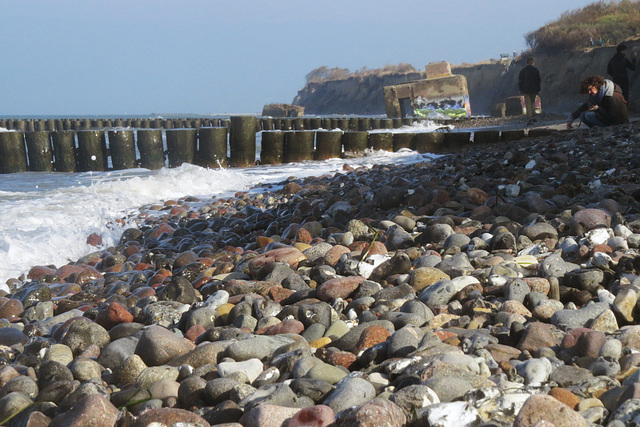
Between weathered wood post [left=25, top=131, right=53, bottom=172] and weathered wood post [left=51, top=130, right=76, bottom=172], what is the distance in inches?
5.8

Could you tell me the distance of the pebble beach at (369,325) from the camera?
5.92ft

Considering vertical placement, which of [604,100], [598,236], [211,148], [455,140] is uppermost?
[604,100]

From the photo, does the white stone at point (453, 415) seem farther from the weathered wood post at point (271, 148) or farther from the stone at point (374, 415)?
the weathered wood post at point (271, 148)

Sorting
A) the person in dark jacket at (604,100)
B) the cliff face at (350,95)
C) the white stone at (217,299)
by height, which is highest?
the cliff face at (350,95)

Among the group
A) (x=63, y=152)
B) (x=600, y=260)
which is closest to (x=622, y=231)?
(x=600, y=260)

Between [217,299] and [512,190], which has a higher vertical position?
[512,190]

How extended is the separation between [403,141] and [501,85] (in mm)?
37572

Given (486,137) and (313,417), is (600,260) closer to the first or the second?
(313,417)

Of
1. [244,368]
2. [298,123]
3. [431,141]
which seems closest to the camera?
[244,368]

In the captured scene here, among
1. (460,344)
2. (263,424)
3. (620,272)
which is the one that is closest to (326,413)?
(263,424)

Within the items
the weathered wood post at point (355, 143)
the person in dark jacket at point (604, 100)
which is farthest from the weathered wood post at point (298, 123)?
the person in dark jacket at point (604, 100)

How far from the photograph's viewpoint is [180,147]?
1309 cm

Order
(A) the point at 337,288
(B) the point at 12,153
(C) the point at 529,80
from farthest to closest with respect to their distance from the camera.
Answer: (C) the point at 529,80
(B) the point at 12,153
(A) the point at 337,288

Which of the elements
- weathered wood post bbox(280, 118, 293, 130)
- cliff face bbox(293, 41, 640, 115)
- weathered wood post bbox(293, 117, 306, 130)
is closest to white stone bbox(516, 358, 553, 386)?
cliff face bbox(293, 41, 640, 115)
